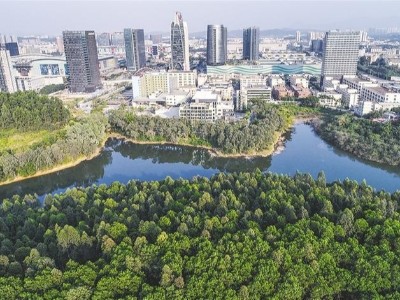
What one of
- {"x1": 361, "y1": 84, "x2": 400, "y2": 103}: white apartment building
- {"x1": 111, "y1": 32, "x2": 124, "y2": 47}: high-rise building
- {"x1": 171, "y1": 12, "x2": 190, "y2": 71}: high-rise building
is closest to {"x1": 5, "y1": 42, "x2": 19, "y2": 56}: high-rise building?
{"x1": 171, "y1": 12, "x2": 190, "y2": 71}: high-rise building

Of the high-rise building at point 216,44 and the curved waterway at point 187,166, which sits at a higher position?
the high-rise building at point 216,44

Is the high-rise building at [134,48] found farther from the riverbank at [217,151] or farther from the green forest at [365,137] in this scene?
the green forest at [365,137]

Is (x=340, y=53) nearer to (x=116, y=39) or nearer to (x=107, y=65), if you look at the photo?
(x=107, y=65)

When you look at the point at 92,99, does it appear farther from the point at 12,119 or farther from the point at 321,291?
the point at 321,291

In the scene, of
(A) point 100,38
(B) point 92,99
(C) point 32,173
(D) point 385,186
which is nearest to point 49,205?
(C) point 32,173

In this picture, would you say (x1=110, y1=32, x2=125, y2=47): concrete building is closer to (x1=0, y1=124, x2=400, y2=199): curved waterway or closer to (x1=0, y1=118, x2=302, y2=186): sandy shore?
(x1=0, y1=118, x2=302, y2=186): sandy shore

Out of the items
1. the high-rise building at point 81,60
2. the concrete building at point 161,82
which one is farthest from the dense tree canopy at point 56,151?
the high-rise building at point 81,60

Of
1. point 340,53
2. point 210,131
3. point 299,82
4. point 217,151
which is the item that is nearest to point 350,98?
point 299,82
